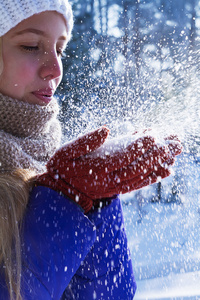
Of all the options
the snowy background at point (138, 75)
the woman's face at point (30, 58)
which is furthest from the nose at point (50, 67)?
the snowy background at point (138, 75)

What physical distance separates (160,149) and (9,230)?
304 mm

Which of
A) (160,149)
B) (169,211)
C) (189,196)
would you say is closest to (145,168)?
(160,149)

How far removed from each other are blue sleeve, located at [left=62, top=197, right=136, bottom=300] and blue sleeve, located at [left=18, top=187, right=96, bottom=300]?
102 mm

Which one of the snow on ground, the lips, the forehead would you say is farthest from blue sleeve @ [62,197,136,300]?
the snow on ground

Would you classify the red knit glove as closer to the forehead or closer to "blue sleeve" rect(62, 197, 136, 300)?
"blue sleeve" rect(62, 197, 136, 300)

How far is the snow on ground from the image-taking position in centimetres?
194

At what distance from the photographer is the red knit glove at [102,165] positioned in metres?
0.57

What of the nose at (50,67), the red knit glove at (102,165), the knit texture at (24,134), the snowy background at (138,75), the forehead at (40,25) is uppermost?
the snowy background at (138,75)

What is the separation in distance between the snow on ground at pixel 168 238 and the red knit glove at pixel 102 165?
135 centimetres

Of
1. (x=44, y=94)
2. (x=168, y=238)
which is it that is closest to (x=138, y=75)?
(x=168, y=238)

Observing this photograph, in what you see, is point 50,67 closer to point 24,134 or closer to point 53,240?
point 24,134

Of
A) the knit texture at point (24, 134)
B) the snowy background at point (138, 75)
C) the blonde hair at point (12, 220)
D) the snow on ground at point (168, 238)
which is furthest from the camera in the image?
the snowy background at point (138, 75)

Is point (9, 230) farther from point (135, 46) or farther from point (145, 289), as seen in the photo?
point (135, 46)

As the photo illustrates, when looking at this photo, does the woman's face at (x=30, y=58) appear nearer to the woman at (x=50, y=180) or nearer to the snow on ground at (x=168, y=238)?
the woman at (x=50, y=180)
